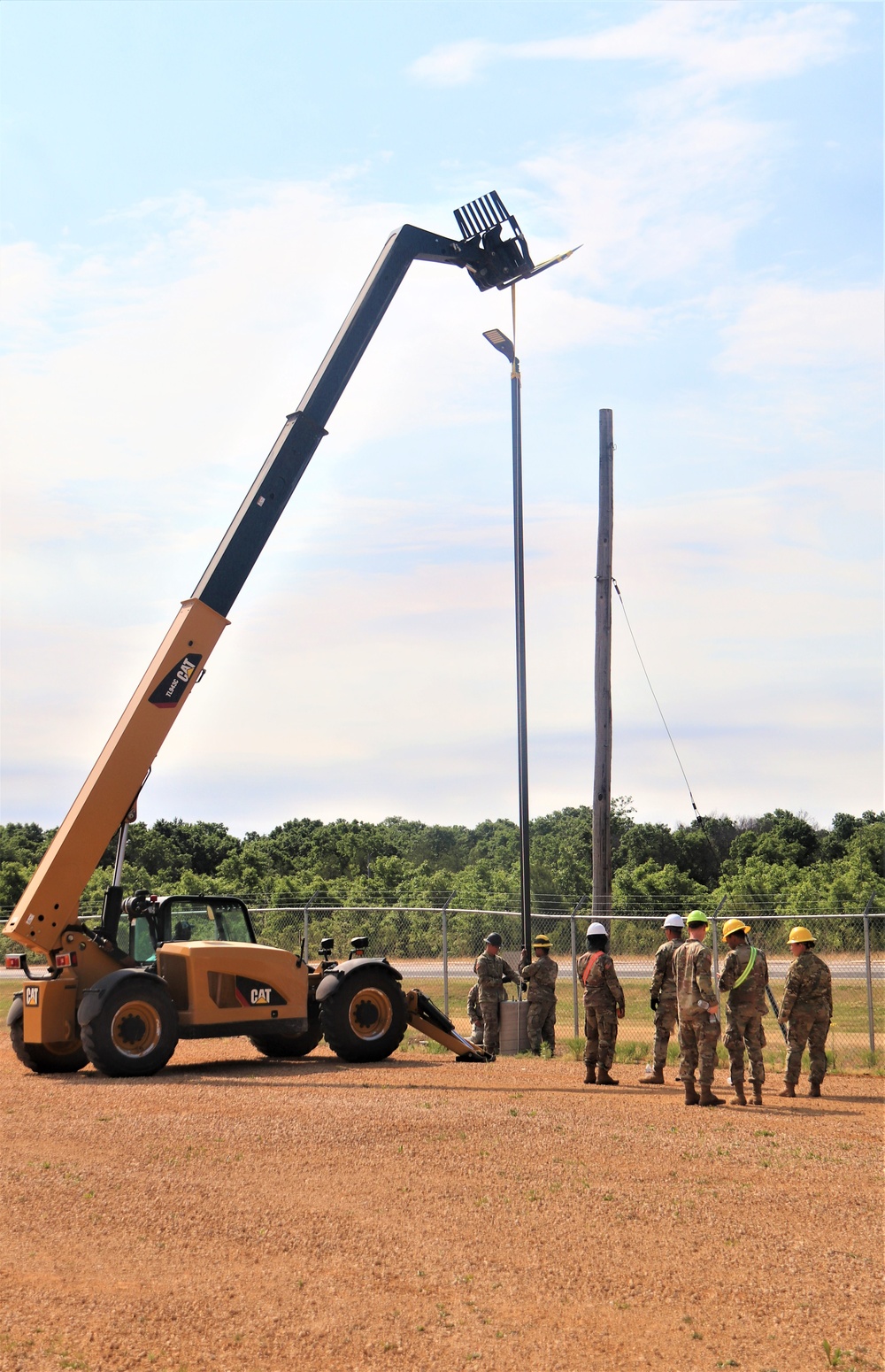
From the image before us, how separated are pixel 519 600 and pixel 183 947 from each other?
627cm

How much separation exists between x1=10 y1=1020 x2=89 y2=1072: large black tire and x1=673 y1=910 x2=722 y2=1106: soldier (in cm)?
652

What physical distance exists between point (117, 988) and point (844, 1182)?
756cm

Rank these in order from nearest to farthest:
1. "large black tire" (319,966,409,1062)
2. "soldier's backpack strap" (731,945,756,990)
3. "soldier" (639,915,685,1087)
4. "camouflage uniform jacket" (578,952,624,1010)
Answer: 1. "soldier's backpack strap" (731,945,756,990)
2. "camouflage uniform jacket" (578,952,624,1010)
3. "soldier" (639,915,685,1087)
4. "large black tire" (319,966,409,1062)

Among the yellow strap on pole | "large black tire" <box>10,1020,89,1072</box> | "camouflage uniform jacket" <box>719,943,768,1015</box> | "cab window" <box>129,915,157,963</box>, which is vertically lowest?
"large black tire" <box>10,1020,89,1072</box>

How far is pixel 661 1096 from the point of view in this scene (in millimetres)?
13109

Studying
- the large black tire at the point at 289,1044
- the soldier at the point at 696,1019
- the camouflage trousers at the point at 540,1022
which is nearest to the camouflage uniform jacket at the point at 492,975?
the camouflage trousers at the point at 540,1022

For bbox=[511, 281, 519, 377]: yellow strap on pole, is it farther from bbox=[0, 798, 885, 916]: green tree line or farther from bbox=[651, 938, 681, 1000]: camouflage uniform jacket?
bbox=[0, 798, 885, 916]: green tree line

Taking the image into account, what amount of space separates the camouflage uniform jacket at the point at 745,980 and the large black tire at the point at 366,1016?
413 centimetres

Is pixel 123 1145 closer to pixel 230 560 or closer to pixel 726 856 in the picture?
pixel 230 560

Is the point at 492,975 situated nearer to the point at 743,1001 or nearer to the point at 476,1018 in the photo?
the point at 476,1018

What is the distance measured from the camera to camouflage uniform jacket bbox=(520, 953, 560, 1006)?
1602 cm

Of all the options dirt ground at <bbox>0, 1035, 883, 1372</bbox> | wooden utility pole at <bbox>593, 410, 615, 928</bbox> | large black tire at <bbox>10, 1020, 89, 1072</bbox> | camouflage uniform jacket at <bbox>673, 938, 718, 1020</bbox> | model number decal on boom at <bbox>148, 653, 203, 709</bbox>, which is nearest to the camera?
dirt ground at <bbox>0, 1035, 883, 1372</bbox>

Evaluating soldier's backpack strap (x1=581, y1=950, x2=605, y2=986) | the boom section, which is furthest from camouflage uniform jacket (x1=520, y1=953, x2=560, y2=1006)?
the boom section

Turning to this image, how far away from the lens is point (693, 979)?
41.0 feet
